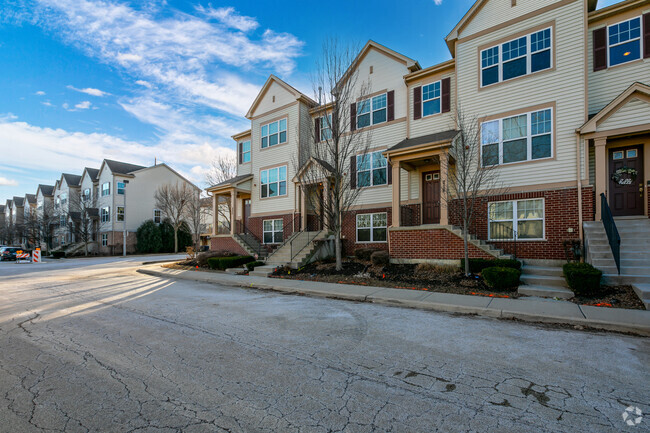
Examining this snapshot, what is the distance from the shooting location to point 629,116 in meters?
10.6

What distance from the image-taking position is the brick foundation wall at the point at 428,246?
477 inches

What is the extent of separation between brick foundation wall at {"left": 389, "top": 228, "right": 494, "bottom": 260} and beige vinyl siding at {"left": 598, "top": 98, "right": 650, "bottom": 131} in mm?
5831

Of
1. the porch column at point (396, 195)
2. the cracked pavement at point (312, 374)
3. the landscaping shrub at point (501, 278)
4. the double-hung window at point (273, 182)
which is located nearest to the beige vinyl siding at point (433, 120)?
the porch column at point (396, 195)

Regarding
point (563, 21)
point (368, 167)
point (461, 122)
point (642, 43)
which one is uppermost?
point (563, 21)

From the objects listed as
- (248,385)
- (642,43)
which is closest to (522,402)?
(248,385)

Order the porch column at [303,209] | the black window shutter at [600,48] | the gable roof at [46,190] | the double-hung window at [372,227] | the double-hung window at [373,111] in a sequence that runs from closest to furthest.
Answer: the black window shutter at [600,48] < the double-hung window at [372,227] < the double-hung window at [373,111] < the porch column at [303,209] < the gable roof at [46,190]

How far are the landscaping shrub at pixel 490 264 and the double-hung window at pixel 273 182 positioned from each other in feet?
39.0

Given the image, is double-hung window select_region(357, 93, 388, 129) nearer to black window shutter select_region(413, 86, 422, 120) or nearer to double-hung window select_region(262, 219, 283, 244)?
black window shutter select_region(413, 86, 422, 120)

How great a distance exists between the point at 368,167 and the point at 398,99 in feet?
11.9

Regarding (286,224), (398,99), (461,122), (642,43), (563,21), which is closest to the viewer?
(642,43)

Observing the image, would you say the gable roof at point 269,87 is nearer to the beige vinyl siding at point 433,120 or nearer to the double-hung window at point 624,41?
the beige vinyl siding at point 433,120

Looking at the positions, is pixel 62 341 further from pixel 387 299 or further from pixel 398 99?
pixel 398 99

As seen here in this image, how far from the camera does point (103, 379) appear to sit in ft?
13.1

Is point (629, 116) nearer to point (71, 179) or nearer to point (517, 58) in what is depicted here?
point (517, 58)
